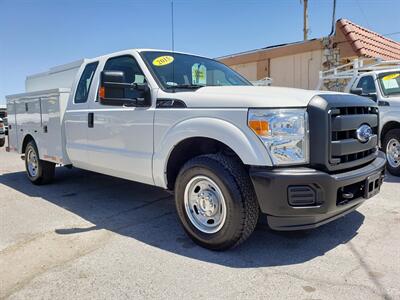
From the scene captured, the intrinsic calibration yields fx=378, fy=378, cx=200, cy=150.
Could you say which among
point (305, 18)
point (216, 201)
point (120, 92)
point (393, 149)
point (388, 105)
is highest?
point (305, 18)

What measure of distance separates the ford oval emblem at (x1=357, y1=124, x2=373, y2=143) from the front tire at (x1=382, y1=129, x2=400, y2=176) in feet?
12.0

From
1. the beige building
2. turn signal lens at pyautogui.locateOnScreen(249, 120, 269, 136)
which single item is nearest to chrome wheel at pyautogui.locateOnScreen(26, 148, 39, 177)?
turn signal lens at pyautogui.locateOnScreen(249, 120, 269, 136)

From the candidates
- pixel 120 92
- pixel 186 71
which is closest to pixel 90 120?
pixel 120 92

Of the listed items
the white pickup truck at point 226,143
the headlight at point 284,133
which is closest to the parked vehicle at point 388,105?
the white pickup truck at point 226,143

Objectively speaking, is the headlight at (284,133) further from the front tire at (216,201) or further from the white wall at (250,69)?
the white wall at (250,69)

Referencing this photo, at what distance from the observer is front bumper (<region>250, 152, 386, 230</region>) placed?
3.09 m

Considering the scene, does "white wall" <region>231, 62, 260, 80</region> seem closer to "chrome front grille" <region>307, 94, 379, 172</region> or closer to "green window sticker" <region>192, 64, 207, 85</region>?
"green window sticker" <region>192, 64, 207, 85</region>

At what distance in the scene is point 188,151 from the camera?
159 inches

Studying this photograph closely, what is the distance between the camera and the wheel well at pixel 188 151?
372cm

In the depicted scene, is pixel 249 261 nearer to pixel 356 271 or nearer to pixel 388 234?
pixel 356 271

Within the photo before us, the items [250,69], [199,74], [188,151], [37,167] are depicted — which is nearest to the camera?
[188,151]

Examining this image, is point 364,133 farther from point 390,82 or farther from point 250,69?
point 250,69

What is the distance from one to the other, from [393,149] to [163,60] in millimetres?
4853

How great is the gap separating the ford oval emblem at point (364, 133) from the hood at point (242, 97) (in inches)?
21.3
